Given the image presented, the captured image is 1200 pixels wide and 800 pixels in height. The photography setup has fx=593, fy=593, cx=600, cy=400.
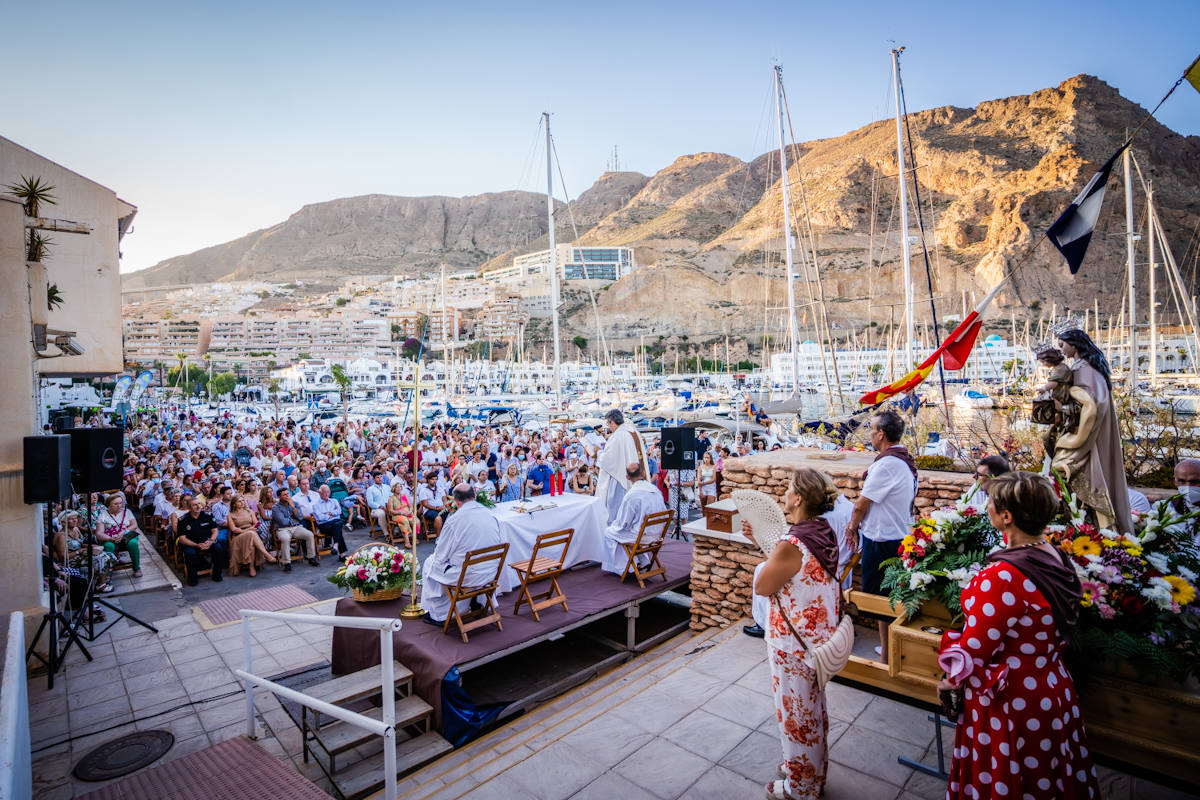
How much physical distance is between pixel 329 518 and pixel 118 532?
275 cm

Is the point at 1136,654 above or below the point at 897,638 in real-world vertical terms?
above

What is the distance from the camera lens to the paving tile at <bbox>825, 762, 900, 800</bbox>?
3092 millimetres

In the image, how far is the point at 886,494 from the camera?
402cm

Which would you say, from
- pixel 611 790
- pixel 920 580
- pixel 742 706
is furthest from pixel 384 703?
pixel 920 580

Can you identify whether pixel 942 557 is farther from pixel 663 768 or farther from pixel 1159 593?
pixel 663 768

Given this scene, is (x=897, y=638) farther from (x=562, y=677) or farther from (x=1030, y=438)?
(x=1030, y=438)

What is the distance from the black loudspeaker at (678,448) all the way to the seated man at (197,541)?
6.83 metres

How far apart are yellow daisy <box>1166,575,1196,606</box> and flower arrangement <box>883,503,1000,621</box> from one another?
667 mm

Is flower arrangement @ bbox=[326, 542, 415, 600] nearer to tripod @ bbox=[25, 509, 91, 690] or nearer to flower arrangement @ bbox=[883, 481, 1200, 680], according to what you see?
tripod @ bbox=[25, 509, 91, 690]

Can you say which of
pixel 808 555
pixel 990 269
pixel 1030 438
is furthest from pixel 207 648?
pixel 990 269

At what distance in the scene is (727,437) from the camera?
19.8 metres

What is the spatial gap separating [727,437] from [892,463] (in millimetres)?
16037

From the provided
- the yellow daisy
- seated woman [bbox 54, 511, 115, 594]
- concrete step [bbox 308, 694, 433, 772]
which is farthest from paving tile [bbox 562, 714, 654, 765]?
seated woman [bbox 54, 511, 115, 594]

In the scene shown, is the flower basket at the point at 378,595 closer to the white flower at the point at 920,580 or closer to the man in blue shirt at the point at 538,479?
the white flower at the point at 920,580
